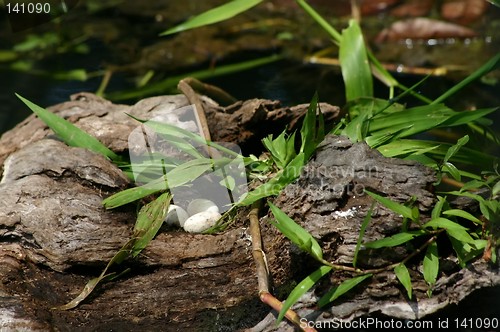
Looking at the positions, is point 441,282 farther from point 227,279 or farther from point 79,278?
point 79,278

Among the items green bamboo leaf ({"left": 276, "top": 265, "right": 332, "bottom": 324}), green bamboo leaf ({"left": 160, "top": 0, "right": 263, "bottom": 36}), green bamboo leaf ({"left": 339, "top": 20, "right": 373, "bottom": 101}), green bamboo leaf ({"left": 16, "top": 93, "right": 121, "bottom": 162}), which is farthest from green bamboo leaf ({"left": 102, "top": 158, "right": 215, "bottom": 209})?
green bamboo leaf ({"left": 160, "top": 0, "right": 263, "bottom": 36})

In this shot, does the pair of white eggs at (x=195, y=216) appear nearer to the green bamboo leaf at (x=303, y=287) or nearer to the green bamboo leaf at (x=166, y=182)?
the green bamboo leaf at (x=166, y=182)

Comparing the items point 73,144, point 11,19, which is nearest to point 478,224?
point 73,144

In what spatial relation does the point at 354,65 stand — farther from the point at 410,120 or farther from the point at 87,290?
the point at 87,290

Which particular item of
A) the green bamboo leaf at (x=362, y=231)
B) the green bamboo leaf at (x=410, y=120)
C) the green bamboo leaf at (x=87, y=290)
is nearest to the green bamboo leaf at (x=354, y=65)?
the green bamboo leaf at (x=410, y=120)

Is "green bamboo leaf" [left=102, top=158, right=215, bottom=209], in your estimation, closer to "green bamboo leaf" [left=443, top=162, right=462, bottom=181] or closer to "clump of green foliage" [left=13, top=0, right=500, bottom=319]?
"clump of green foliage" [left=13, top=0, right=500, bottom=319]

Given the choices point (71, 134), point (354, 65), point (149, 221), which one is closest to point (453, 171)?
point (149, 221)
